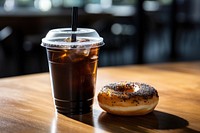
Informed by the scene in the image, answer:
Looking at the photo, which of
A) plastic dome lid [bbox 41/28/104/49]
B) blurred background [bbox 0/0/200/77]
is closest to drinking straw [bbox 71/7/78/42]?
plastic dome lid [bbox 41/28/104/49]

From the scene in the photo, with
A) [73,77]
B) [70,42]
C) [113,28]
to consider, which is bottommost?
[113,28]

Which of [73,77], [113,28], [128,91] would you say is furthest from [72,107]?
[113,28]

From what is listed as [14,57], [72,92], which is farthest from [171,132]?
[14,57]

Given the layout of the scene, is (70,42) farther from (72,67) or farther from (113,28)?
(113,28)

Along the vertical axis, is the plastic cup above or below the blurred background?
above

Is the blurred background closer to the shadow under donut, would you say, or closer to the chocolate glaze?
the chocolate glaze

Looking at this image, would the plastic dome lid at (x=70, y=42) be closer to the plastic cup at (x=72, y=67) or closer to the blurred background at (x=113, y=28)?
the plastic cup at (x=72, y=67)

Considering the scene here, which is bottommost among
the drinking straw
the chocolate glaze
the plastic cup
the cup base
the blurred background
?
the blurred background
